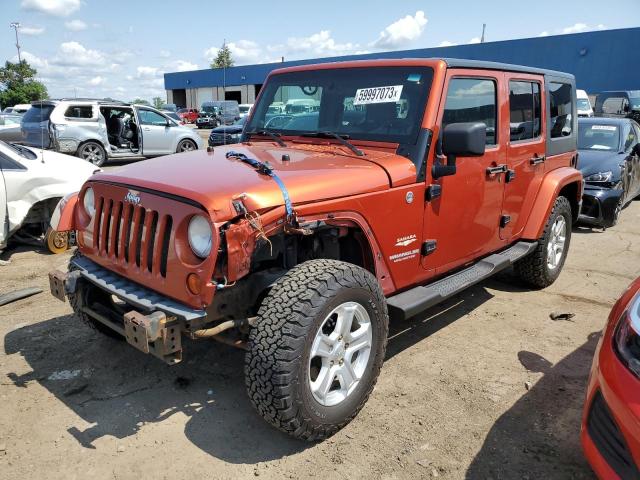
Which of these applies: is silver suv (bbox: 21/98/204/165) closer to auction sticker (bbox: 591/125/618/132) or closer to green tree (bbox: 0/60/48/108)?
auction sticker (bbox: 591/125/618/132)

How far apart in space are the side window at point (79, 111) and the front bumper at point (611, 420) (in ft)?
46.3

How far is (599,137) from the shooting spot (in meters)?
8.84

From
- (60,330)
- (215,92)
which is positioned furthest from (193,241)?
(215,92)

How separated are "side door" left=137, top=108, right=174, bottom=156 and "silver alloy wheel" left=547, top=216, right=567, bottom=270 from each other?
1223 centimetres

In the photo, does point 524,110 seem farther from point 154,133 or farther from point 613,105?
point 613,105

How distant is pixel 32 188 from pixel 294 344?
16.6 ft

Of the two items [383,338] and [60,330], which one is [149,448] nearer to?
[383,338]

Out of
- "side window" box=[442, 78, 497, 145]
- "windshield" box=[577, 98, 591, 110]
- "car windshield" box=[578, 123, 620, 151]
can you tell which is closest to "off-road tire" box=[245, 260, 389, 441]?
"side window" box=[442, 78, 497, 145]

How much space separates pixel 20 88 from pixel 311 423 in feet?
186

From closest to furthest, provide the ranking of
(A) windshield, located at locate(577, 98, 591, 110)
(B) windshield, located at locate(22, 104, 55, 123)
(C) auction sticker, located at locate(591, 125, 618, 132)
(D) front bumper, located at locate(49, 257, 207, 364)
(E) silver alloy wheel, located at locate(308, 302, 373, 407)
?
(D) front bumper, located at locate(49, 257, 207, 364), (E) silver alloy wheel, located at locate(308, 302, 373, 407), (C) auction sticker, located at locate(591, 125, 618, 132), (B) windshield, located at locate(22, 104, 55, 123), (A) windshield, located at locate(577, 98, 591, 110)

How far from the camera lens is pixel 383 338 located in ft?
10.0

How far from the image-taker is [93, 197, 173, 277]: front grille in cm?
274

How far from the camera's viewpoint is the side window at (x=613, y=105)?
19.2 m

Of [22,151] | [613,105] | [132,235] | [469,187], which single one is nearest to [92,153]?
[22,151]
